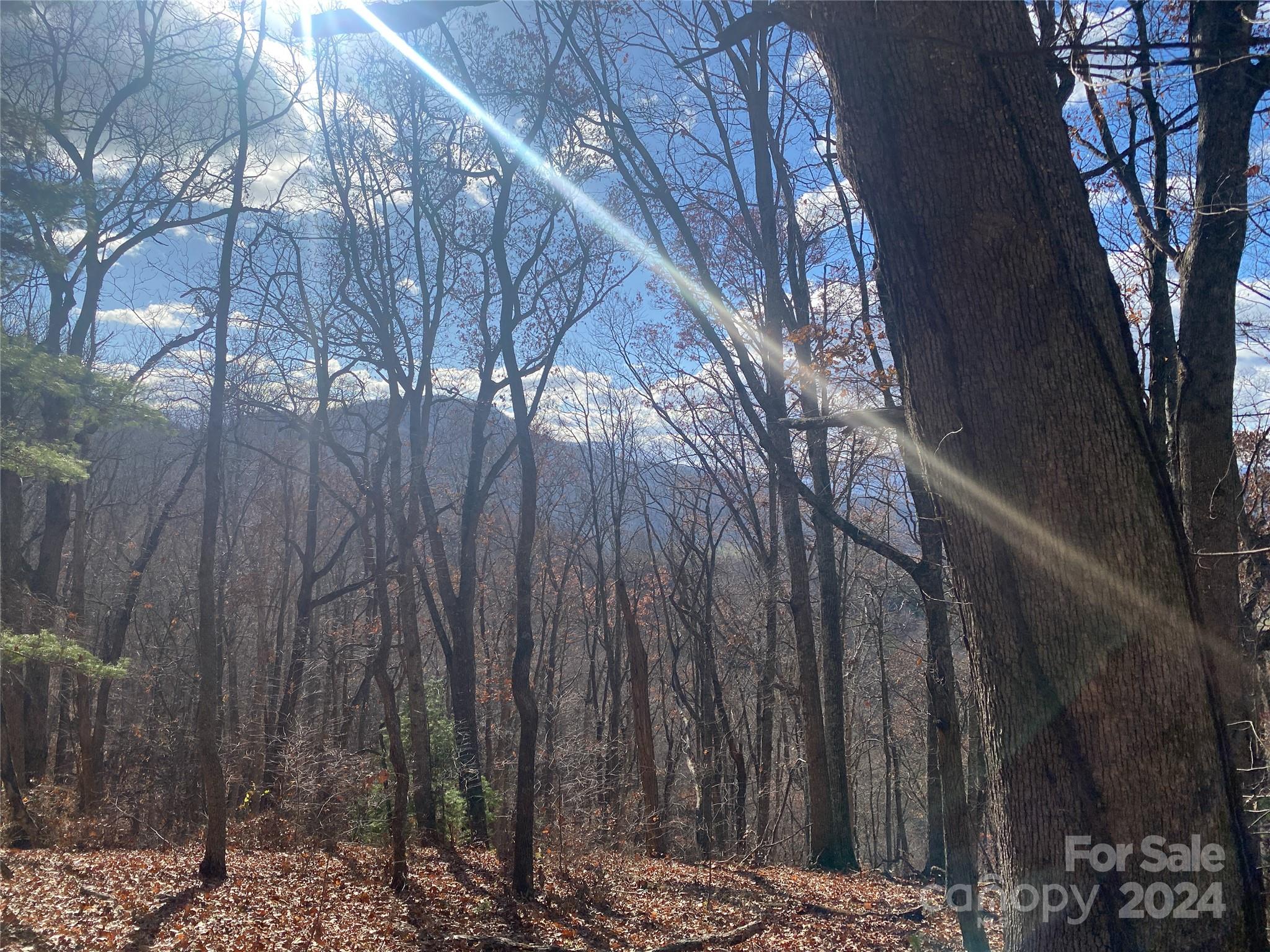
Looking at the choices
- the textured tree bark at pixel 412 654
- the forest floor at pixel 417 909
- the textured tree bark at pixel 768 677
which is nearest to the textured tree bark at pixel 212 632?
the forest floor at pixel 417 909

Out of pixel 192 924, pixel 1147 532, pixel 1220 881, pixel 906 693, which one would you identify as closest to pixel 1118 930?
pixel 1220 881

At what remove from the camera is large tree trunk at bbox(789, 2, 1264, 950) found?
99.5 inches

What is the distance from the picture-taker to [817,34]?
10.5 feet

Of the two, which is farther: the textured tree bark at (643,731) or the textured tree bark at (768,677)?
the textured tree bark at (768,677)

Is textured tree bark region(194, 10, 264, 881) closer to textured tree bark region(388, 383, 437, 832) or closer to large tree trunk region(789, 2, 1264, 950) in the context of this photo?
textured tree bark region(388, 383, 437, 832)

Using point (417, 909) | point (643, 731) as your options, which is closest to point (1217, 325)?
point (417, 909)

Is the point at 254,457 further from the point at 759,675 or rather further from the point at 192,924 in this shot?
the point at 192,924

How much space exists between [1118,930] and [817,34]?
3.39m

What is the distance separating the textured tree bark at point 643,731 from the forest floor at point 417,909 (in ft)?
15.8

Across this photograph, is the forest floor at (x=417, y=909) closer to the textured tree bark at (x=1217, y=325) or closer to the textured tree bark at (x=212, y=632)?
the textured tree bark at (x=212, y=632)

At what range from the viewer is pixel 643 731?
16.8 meters

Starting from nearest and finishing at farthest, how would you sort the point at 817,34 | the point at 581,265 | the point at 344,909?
the point at 817,34 < the point at 344,909 < the point at 581,265

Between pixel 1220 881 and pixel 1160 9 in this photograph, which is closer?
pixel 1220 881

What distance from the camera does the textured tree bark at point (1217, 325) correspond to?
5344 mm
